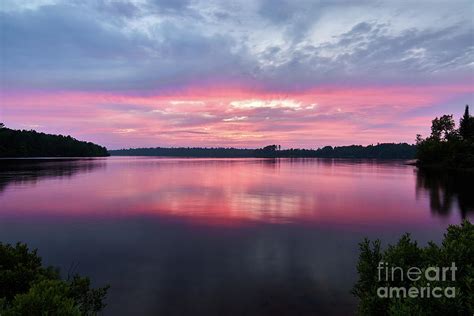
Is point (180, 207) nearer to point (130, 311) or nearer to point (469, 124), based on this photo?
point (130, 311)

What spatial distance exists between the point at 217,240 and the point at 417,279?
18012 mm

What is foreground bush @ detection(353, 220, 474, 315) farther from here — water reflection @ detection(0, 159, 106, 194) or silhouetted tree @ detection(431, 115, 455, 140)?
silhouetted tree @ detection(431, 115, 455, 140)

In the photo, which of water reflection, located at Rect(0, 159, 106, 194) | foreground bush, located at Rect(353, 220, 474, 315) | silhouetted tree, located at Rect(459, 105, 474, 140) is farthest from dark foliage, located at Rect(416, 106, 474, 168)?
water reflection, located at Rect(0, 159, 106, 194)

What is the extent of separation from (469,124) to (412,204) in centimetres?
9809

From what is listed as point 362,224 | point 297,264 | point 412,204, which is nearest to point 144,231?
point 297,264

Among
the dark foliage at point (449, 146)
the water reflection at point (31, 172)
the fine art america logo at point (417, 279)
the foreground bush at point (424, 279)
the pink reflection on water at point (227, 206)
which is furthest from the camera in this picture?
the dark foliage at point (449, 146)

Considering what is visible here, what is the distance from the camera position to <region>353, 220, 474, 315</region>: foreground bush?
691 cm

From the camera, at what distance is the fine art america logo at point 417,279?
278 inches

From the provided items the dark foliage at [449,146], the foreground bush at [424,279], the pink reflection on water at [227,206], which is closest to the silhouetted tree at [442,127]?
the dark foliage at [449,146]

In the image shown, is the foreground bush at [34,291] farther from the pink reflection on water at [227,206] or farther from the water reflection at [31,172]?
the water reflection at [31,172]

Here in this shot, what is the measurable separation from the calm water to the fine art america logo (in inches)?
199

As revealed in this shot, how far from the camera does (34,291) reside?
21.5 ft

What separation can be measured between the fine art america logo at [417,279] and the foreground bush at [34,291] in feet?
28.0

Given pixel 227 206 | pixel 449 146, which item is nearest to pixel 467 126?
pixel 449 146
